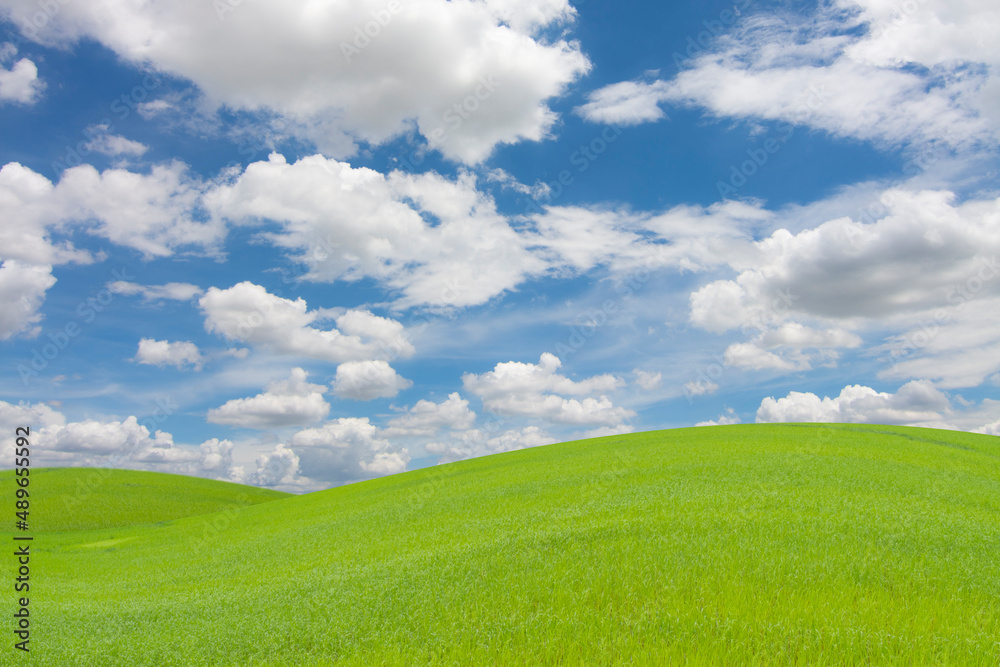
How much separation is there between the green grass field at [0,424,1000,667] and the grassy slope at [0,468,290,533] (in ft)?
112

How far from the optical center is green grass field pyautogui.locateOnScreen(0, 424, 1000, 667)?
25.5 feet

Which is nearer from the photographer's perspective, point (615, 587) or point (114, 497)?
point (615, 587)

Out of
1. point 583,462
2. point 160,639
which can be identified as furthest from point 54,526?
point 160,639

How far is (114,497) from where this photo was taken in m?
54.5

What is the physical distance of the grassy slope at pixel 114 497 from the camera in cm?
4900

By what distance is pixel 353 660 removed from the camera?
8156 millimetres

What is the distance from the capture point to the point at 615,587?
9.28 m

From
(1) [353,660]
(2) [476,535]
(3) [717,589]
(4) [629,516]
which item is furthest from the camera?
(2) [476,535]

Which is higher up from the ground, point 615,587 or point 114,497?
point 615,587

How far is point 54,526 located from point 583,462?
48.0 meters

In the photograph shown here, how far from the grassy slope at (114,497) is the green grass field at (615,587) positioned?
34.0m

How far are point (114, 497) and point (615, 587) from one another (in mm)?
62599

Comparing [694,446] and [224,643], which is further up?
[694,446]

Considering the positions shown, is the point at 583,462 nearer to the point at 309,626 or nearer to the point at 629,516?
the point at 629,516
